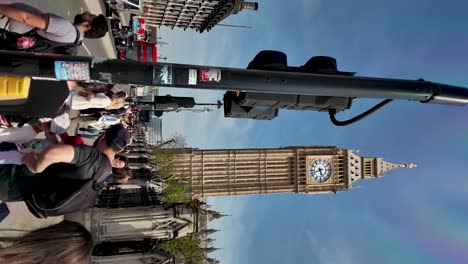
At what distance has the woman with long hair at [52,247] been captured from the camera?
395cm

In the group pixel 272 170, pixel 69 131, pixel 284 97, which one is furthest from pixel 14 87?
pixel 272 170

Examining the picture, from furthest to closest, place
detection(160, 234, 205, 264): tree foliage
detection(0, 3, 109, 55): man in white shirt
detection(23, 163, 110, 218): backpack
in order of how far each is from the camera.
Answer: detection(160, 234, 205, 264): tree foliage
detection(23, 163, 110, 218): backpack
detection(0, 3, 109, 55): man in white shirt

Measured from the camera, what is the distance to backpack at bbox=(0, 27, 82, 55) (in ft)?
21.2

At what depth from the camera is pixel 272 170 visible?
75875 mm

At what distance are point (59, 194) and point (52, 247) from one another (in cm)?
274

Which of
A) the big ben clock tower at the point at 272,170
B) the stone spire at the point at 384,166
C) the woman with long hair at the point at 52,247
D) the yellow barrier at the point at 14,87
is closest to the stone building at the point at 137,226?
the yellow barrier at the point at 14,87

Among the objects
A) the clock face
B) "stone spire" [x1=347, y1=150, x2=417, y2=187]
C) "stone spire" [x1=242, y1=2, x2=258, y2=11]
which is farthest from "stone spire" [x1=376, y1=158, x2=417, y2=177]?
"stone spire" [x1=242, y1=2, x2=258, y2=11]

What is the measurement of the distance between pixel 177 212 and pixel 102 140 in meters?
17.3

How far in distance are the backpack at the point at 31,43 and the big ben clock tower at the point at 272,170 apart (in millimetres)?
64021

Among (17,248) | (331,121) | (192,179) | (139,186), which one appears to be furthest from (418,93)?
(192,179)

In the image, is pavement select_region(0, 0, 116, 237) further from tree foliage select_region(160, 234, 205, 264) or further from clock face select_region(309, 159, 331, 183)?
clock face select_region(309, 159, 331, 183)

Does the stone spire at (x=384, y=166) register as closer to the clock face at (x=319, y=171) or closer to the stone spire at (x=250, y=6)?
the clock face at (x=319, y=171)

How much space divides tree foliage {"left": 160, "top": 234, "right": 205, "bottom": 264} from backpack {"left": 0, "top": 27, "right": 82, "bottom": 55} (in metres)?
26.0

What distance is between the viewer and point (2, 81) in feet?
16.9
